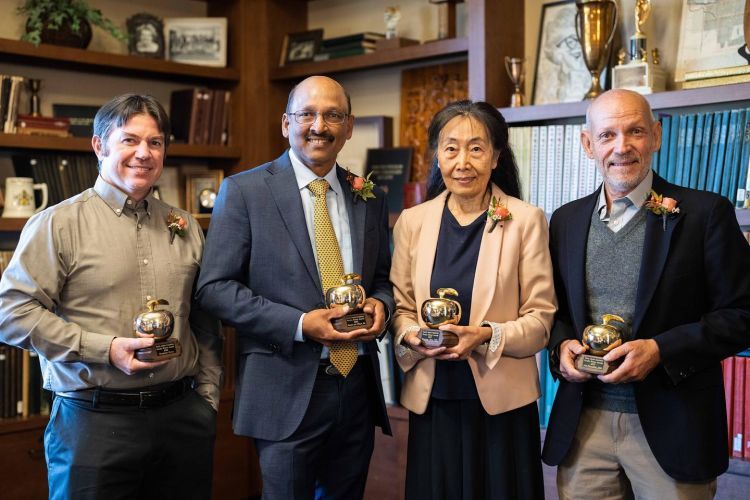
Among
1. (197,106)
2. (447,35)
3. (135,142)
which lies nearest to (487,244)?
(135,142)

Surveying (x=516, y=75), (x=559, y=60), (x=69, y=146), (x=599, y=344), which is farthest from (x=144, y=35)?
(x=599, y=344)

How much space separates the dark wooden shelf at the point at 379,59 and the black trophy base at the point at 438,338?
1715mm

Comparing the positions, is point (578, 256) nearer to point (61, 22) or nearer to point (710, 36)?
point (710, 36)

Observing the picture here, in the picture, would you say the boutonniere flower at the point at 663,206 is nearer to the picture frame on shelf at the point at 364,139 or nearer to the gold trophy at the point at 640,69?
the gold trophy at the point at 640,69

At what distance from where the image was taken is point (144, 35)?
424 centimetres

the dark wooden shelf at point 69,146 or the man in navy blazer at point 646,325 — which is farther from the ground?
the dark wooden shelf at point 69,146

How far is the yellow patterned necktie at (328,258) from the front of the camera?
254 centimetres

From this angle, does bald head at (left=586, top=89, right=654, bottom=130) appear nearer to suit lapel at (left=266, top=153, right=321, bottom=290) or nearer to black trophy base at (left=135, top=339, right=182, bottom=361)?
suit lapel at (left=266, top=153, right=321, bottom=290)

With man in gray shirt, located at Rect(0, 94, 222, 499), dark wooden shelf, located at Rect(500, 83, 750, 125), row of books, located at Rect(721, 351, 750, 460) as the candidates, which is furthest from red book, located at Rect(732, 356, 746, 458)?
man in gray shirt, located at Rect(0, 94, 222, 499)

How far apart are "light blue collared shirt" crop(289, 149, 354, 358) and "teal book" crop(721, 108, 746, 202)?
1.35m

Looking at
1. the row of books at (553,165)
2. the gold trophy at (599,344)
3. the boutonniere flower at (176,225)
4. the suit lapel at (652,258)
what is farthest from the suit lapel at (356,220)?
the row of books at (553,165)

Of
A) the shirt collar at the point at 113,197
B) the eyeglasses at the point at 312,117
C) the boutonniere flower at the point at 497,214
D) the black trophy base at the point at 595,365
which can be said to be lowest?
the black trophy base at the point at 595,365

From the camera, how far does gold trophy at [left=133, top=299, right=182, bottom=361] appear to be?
2.33 m

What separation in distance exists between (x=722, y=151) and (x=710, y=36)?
18.4 inches
